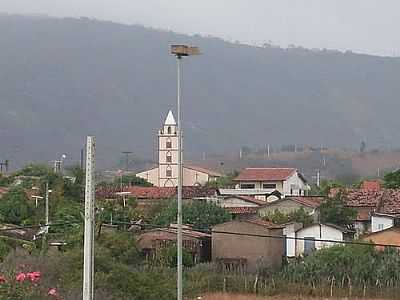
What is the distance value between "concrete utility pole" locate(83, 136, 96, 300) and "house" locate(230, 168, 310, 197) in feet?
168

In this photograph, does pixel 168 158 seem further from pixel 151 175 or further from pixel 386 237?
pixel 386 237

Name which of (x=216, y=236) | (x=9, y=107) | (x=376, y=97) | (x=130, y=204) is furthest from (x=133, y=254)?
(x=376, y=97)

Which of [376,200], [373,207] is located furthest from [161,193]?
[373,207]

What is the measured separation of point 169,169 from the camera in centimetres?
8306

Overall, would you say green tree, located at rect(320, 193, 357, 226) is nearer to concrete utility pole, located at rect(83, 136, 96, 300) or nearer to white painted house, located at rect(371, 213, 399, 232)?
white painted house, located at rect(371, 213, 399, 232)

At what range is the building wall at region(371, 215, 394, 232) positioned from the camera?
35.5m

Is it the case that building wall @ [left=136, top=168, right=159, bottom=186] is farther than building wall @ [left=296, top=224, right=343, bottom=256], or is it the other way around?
building wall @ [left=136, top=168, right=159, bottom=186]

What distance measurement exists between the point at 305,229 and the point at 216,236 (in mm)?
4114

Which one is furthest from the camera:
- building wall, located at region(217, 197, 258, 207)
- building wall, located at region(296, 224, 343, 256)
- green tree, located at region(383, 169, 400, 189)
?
green tree, located at region(383, 169, 400, 189)

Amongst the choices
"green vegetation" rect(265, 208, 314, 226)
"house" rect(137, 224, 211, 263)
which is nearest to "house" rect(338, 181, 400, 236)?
"green vegetation" rect(265, 208, 314, 226)

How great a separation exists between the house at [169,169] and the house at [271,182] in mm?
16013

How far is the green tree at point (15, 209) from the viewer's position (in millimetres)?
34812

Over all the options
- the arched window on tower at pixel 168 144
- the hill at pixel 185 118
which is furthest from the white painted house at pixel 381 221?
the hill at pixel 185 118

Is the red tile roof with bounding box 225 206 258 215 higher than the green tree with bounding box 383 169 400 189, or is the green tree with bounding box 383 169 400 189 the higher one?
the green tree with bounding box 383 169 400 189
